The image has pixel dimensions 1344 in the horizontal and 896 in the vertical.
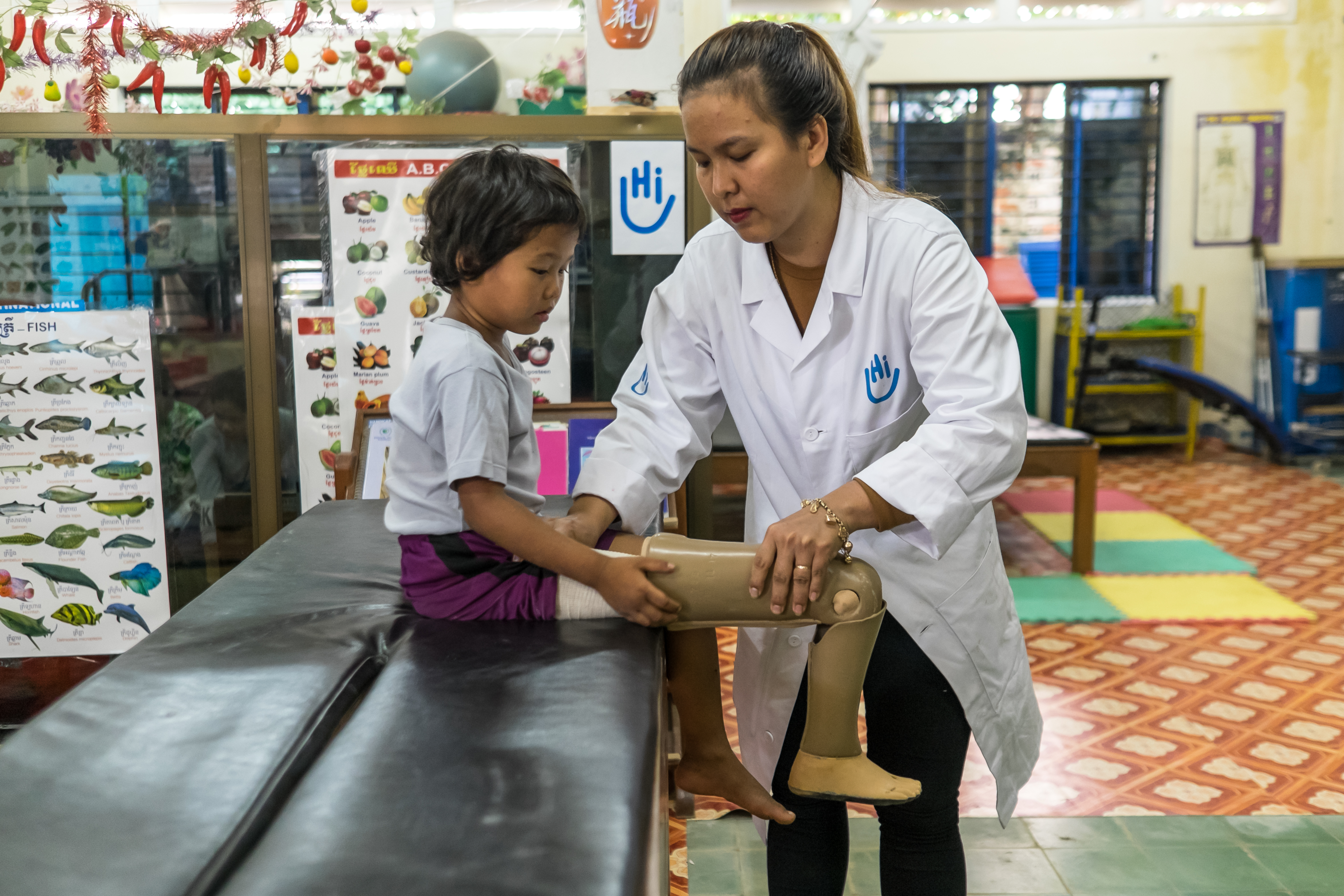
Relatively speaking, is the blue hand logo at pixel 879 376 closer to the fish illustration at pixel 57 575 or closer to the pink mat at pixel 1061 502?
the fish illustration at pixel 57 575

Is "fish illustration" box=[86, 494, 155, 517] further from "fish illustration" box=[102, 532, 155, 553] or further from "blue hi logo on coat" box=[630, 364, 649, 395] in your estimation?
"blue hi logo on coat" box=[630, 364, 649, 395]

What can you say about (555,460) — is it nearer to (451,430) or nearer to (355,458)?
(355,458)

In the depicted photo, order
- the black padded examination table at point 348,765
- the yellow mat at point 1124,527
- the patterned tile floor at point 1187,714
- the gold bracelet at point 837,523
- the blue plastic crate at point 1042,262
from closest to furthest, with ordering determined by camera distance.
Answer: the black padded examination table at point 348,765
the gold bracelet at point 837,523
the patterned tile floor at point 1187,714
the yellow mat at point 1124,527
the blue plastic crate at point 1042,262

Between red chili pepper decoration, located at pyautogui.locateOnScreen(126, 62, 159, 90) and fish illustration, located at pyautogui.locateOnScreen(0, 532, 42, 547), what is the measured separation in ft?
3.83

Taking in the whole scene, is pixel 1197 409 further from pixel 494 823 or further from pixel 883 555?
pixel 494 823

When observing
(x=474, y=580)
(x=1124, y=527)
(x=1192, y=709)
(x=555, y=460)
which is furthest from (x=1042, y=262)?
(x=474, y=580)

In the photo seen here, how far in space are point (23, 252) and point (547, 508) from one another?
1847 millimetres

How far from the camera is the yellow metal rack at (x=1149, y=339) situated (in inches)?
261

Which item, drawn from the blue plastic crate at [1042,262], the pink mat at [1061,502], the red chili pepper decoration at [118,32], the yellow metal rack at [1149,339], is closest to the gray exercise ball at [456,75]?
the red chili pepper decoration at [118,32]

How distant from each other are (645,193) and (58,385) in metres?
1.59

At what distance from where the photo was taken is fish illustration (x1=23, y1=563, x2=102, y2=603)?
2.75 metres

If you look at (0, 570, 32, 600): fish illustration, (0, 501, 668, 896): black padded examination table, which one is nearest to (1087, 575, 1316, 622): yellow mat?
(0, 501, 668, 896): black padded examination table

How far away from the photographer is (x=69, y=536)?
2.76m

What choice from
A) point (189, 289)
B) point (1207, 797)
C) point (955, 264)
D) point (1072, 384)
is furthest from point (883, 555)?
point (1072, 384)
